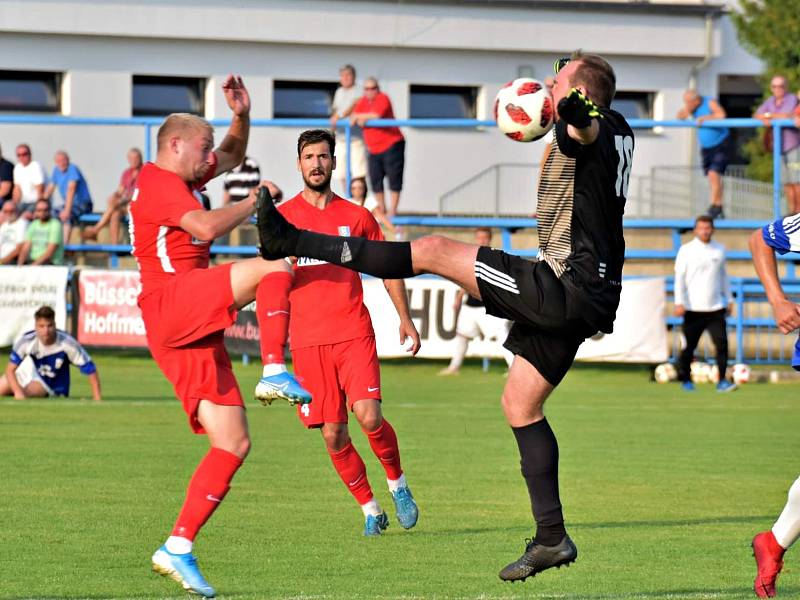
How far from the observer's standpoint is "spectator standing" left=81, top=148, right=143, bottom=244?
2195 centimetres

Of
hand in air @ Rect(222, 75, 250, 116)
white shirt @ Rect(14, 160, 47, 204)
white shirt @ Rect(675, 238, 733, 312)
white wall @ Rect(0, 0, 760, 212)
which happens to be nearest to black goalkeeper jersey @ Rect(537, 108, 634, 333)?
hand in air @ Rect(222, 75, 250, 116)

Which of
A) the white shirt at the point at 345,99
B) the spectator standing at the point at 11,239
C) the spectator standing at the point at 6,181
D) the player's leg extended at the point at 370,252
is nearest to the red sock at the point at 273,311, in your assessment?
the player's leg extended at the point at 370,252

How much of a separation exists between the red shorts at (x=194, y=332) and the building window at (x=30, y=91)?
24815 millimetres

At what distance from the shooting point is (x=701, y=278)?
1898 centimetres

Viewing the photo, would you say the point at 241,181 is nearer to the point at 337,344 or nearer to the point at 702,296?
the point at 702,296

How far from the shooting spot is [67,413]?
50.3ft

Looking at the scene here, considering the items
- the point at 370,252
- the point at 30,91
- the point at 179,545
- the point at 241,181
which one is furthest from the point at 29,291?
the point at 370,252

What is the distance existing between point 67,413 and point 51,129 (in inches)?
566

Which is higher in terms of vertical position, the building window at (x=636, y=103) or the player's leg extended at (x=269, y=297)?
the building window at (x=636, y=103)

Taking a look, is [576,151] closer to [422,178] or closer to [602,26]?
[422,178]

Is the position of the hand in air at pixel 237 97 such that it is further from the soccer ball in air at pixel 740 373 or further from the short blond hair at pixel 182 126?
the soccer ball in air at pixel 740 373

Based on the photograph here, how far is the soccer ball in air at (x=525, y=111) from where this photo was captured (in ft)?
21.3

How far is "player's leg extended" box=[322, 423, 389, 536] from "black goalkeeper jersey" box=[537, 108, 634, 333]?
2.61 meters

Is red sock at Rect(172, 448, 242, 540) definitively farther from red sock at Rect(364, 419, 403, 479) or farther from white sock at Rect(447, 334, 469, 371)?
white sock at Rect(447, 334, 469, 371)
